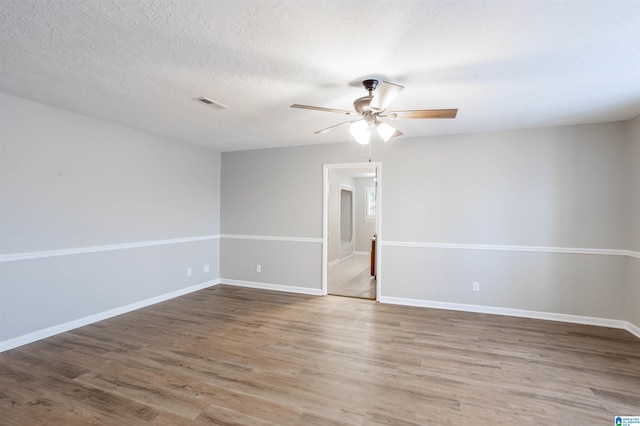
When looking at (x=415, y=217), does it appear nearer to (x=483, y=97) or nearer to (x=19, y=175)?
(x=483, y=97)

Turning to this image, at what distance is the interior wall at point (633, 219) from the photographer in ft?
11.1

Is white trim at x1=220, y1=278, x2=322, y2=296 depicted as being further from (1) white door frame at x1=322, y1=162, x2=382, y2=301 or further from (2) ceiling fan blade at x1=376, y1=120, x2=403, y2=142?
(2) ceiling fan blade at x1=376, y1=120, x2=403, y2=142

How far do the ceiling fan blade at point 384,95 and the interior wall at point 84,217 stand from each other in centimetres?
338

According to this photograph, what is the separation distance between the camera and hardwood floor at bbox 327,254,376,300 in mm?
5121

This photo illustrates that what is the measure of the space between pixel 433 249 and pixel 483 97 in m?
2.21

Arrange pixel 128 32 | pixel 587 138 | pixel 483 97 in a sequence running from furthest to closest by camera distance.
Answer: pixel 587 138, pixel 483 97, pixel 128 32

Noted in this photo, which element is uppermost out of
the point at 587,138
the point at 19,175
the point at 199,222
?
the point at 587,138

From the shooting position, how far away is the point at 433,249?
14.3ft

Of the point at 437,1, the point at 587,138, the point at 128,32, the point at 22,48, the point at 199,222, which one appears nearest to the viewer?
the point at 437,1

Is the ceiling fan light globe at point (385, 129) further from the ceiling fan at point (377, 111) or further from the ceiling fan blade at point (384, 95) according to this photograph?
the ceiling fan blade at point (384, 95)

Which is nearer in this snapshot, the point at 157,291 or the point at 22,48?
the point at 22,48

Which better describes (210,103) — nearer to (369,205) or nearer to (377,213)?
(377,213)

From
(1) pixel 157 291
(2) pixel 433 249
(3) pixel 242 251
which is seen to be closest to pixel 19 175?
(1) pixel 157 291

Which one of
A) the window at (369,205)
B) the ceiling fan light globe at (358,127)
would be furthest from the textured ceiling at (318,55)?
the window at (369,205)
